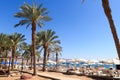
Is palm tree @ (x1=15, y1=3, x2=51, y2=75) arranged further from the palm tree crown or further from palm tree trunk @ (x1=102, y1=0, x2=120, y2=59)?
palm tree trunk @ (x1=102, y1=0, x2=120, y2=59)

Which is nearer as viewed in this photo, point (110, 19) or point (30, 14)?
point (110, 19)

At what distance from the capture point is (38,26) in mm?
38062

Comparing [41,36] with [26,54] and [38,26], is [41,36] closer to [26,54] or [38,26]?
[38,26]

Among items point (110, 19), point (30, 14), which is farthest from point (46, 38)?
point (110, 19)

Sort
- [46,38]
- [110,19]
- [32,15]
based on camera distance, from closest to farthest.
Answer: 1. [110,19]
2. [32,15]
3. [46,38]

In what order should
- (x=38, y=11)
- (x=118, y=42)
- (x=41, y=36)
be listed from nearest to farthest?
(x=118, y=42) < (x=38, y=11) < (x=41, y=36)

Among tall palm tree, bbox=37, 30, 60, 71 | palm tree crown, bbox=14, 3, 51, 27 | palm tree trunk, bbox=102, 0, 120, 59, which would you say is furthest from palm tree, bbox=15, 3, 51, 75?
palm tree trunk, bbox=102, 0, 120, 59

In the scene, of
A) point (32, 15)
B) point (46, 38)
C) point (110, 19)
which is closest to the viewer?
→ point (110, 19)

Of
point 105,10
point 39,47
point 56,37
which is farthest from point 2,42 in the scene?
point 105,10

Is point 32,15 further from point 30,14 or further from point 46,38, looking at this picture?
point 46,38

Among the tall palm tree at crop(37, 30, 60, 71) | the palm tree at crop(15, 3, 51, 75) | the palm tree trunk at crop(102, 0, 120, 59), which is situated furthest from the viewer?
the tall palm tree at crop(37, 30, 60, 71)

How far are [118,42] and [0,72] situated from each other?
2638cm

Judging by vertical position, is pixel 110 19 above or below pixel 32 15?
below

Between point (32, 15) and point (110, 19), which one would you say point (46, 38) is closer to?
point (32, 15)
